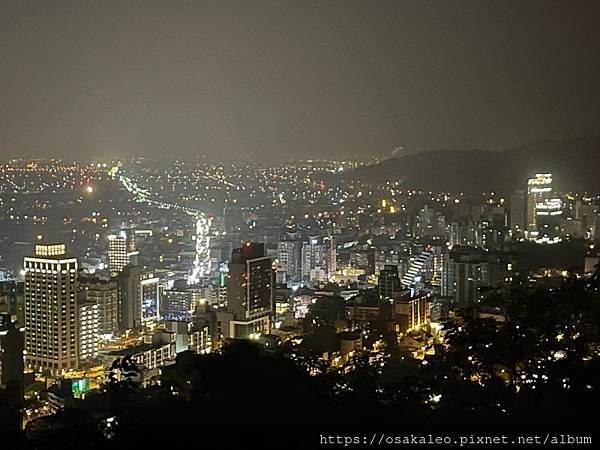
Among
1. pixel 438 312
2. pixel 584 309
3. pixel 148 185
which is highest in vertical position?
pixel 148 185

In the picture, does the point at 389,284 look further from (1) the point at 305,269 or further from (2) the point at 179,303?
(2) the point at 179,303

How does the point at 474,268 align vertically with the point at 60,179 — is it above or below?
below

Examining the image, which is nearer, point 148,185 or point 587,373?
point 587,373

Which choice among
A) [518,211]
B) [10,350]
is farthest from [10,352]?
[518,211]

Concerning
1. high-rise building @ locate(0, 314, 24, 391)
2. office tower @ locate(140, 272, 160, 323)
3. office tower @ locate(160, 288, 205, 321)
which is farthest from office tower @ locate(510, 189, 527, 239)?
high-rise building @ locate(0, 314, 24, 391)

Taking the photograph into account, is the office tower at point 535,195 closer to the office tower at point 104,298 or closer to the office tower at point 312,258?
the office tower at point 312,258

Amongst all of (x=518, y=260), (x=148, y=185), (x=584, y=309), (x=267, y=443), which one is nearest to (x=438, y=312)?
(x=518, y=260)

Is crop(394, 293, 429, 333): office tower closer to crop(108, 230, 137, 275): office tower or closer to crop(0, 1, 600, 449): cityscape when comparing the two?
crop(0, 1, 600, 449): cityscape

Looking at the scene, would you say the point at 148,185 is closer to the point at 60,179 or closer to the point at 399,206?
the point at 60,179
